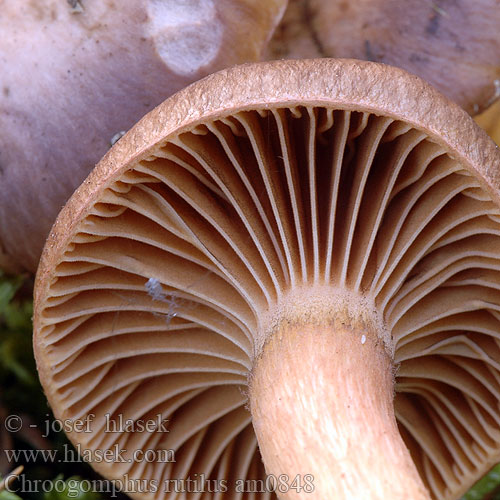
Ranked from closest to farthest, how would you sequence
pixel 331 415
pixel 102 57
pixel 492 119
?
pixel 331 415, pixel 102 57, pixel 492 119

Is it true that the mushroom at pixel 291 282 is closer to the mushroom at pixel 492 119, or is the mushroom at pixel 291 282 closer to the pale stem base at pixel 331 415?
the pale stem base at pixel 331 415

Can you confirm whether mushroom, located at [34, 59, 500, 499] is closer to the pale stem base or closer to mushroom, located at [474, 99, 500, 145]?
the pale stem base

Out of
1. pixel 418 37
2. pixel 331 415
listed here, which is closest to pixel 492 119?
pixel 418 37

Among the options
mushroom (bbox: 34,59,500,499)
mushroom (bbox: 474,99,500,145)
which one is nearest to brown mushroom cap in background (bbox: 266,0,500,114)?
mushroom (bbox: 474,99,500,145)

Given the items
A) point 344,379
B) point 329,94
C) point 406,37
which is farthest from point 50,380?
point 406,37

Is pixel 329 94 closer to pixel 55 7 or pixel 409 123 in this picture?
pixel 409 123

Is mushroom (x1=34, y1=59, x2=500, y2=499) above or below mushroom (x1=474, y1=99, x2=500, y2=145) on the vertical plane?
below

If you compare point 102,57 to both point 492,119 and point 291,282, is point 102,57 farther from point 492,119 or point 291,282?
point 492,119
